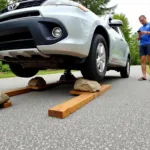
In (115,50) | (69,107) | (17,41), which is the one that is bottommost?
(69,107)

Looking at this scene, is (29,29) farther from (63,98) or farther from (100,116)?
(100,116)

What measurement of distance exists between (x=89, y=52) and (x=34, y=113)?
1266 millimetres

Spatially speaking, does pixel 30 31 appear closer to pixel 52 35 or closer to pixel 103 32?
pixel 52 35

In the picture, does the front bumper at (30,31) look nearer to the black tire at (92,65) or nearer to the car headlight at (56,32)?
the car headlight at (56,32)

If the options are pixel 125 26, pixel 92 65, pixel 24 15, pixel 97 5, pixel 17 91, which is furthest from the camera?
pixel 125 26

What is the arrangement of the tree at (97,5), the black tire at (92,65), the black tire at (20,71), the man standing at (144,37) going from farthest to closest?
the tree at (97,5)
the man standing at (144,37)
the black tire at (20,71)
the black tire at (92,65)

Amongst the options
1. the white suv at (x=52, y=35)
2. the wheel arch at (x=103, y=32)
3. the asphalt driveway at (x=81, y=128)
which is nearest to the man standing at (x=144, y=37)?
the wheel arch at (x=103, y=32)

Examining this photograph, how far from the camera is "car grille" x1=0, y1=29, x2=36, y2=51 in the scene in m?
2.71

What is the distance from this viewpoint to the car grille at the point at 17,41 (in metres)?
2.71

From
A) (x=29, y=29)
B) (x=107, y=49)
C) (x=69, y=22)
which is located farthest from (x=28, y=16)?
(x=107, y=49)

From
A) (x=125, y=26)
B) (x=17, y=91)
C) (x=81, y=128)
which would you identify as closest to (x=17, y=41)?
(x=17, y=91)

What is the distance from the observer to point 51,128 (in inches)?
66.0

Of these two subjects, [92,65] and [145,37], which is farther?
[145,37]

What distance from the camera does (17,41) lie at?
2805 millimetres
